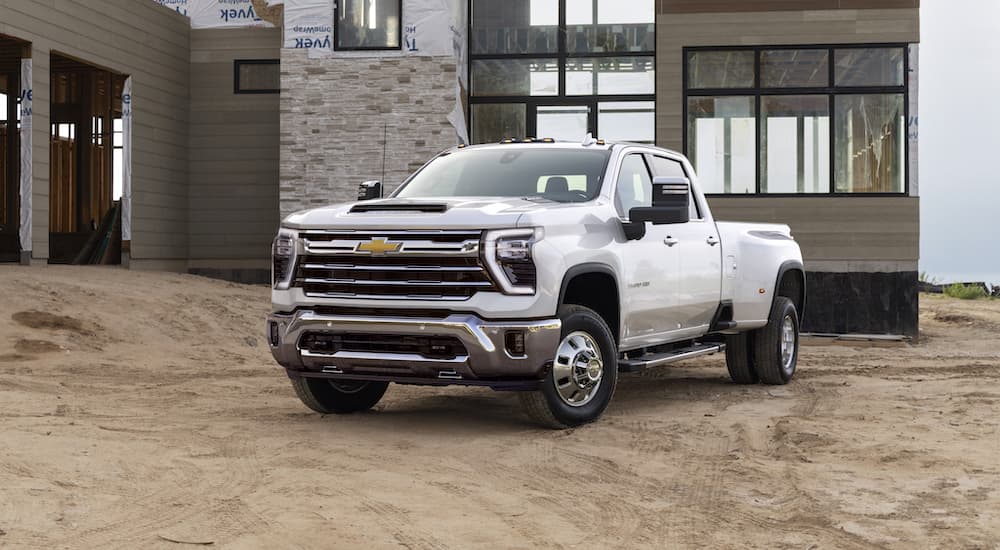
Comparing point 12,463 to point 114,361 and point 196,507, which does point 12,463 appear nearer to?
point 196,507

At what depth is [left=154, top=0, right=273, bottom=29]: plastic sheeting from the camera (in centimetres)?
2175

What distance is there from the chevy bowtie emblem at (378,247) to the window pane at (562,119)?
45.2ft

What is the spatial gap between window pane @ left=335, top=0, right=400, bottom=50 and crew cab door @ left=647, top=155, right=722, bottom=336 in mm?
11080

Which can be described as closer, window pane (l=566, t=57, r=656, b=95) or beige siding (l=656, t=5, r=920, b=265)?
beige siding (l=656, t=5, r=920, b=265)

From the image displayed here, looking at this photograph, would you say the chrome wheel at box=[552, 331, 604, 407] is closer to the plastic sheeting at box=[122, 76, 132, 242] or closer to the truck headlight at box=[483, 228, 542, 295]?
the truck headlight at box=[483, 228, 542, 295]

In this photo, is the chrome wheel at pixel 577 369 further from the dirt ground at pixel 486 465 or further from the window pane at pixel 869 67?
the window pane at pixel 869 67

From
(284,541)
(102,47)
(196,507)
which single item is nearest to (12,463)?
(196,507)

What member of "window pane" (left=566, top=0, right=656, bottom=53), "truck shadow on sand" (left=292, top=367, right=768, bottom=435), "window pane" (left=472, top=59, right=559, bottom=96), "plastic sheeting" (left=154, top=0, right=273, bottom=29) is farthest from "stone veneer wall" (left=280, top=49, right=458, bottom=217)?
"truck shadow on sand" (left=292, top=367, right=768, bottom=435)

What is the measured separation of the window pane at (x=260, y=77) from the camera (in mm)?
21922

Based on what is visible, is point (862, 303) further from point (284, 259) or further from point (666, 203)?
point (284, 259)

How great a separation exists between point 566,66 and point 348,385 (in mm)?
13344

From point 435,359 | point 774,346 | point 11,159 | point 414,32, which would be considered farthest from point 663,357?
point 11,159

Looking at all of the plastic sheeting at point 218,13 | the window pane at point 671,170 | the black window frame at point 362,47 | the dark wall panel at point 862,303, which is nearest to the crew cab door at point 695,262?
the window pane at point 671,170

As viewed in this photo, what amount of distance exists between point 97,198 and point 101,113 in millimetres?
1791
